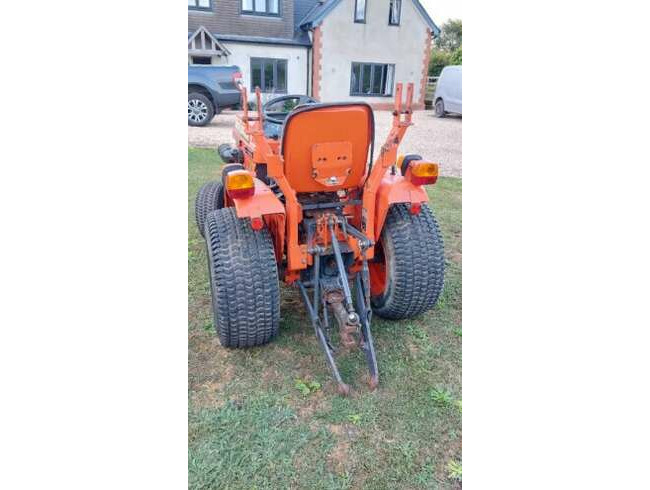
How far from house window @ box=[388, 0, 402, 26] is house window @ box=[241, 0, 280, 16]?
3.38 meters

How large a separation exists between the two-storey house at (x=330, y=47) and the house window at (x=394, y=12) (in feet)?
0.09

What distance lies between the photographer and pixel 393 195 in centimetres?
265

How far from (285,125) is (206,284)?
1727 mm

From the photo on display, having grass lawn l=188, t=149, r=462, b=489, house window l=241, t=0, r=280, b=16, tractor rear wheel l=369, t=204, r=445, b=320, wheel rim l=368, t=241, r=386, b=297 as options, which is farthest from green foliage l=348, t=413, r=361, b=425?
house window l=241, t=0, r=280, b=16

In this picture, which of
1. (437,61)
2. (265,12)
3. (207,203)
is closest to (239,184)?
(207,203)

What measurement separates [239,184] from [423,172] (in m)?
1.12

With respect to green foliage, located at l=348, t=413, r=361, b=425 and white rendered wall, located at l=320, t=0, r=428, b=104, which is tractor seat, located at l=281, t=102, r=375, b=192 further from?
white rendered wall, located at l=320, t=0, r=428, b=104

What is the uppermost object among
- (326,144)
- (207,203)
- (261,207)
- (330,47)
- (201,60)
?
(330,47)

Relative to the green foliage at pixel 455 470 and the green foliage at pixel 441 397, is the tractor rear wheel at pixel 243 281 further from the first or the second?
the green foliage at pixel 455 470

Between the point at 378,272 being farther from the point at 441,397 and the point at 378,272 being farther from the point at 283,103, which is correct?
the point at 283,103

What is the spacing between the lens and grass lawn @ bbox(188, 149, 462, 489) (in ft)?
6.40

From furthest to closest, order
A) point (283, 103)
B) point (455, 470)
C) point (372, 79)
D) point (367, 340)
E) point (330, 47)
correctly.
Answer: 1. point (330, 47)
2. point (372, 79)
3. point (283, 103)
4. point (367, 340)
5. point (455, 470)

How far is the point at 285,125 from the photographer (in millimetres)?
2354

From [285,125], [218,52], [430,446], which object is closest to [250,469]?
[430,446]
